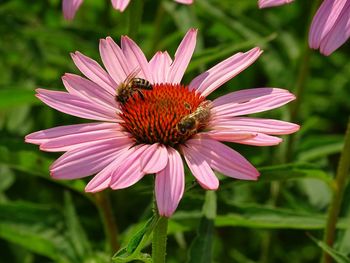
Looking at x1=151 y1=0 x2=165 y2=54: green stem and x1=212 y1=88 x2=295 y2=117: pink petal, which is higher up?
x1=151 y1=0 x2=165 y2=54: green stem

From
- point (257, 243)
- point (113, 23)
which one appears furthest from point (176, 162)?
point (113, 23)

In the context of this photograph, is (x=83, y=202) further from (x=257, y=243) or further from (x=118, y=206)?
(x=257, y=243)

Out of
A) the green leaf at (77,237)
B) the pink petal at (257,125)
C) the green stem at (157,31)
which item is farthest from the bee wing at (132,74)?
the green stem at (157,31)

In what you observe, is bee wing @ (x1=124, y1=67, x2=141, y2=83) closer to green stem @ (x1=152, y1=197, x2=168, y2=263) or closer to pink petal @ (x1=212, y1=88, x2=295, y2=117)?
pink petal @ (x1=212, y1=88, x2=295, y2=117)

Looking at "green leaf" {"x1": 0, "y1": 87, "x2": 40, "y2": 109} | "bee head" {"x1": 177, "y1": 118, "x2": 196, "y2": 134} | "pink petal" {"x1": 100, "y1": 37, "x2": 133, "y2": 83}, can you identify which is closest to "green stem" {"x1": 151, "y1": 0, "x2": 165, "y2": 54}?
"green leaf" {"x1": 0, "y1": 87, "x2": 40, "y2": 109}

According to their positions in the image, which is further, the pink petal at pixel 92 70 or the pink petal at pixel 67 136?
the pink petal at pixel 92 70

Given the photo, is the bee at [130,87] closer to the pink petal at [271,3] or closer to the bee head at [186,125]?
the bee head at [186,125]

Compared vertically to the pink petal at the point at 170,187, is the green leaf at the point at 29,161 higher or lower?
lower
